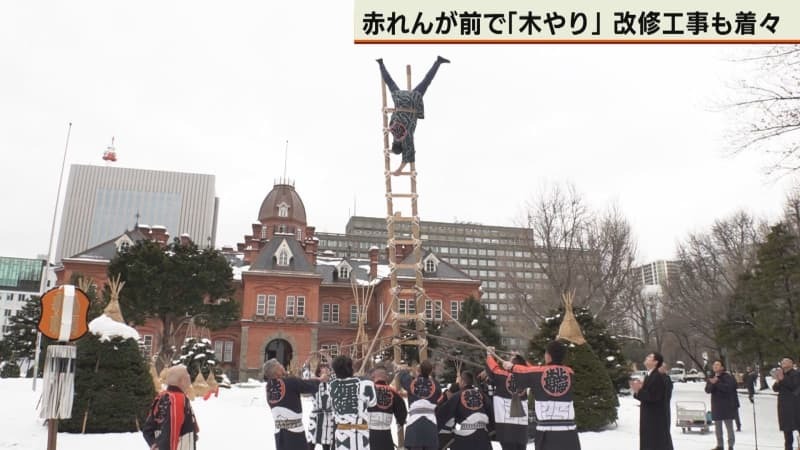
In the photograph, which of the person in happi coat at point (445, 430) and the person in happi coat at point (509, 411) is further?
the person in happi coat at point (445, 430)

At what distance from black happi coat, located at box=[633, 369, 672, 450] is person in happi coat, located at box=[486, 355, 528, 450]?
4.64 ft

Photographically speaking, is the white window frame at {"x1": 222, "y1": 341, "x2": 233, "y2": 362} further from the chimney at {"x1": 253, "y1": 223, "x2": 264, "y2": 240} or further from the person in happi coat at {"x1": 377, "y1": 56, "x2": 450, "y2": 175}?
the person in happi coat at {"x1": 377, "y1": 56, "x2": 450, "y2": 175}

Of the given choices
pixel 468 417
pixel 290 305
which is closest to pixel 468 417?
pixel 468 417

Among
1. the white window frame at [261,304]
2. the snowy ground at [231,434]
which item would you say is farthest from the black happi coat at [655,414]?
the white window frame at [261,304]

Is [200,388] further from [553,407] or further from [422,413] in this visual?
[553,407]

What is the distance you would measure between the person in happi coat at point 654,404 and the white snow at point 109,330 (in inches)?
423

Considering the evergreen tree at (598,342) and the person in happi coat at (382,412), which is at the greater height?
the evergreen tree at (598,342)

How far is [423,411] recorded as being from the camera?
715 centimetres

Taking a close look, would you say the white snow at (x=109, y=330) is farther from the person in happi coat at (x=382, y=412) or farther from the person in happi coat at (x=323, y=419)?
the person in happi coat at (x=382, y=412)

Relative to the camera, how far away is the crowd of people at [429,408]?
574cm

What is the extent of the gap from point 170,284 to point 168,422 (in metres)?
28.5

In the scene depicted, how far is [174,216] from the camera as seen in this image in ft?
369

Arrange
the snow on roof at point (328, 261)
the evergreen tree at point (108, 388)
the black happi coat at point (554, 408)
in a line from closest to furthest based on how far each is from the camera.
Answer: the black happi coat at point (554, 408), the evergreen tree at point (108, 388), the snow on roof at point (328, 261)

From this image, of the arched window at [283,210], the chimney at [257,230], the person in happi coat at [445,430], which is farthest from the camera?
the arched window at [283,210]
